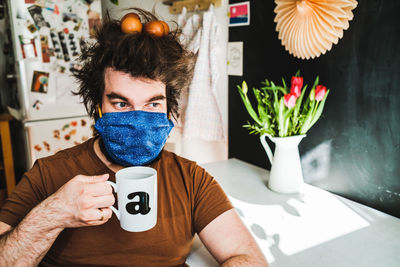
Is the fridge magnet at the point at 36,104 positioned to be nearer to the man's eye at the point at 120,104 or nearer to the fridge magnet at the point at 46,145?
the fridge magnet at the point at 46,145

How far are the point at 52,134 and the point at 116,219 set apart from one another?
5.85 ft

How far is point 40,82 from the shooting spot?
7.50ft

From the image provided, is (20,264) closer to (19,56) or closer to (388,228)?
(388,228)

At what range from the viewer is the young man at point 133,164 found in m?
0.84

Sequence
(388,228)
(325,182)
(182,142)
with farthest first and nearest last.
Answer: (182,142)
(325,182)
(388,228)

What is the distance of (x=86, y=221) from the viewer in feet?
2.25

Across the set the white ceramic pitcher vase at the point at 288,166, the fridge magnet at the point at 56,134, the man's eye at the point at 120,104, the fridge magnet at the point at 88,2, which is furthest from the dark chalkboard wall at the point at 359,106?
the fridge magnet at the point at 56,134

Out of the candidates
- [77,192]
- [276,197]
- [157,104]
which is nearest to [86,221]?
[77,192]

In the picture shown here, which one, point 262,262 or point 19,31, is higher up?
point 19,31

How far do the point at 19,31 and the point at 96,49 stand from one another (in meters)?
1.56

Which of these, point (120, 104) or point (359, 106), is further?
point (359, 106)

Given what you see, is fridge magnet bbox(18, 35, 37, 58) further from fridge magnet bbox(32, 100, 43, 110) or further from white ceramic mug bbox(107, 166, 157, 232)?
white ceramic mug bbox(107, 166, 157, 232)

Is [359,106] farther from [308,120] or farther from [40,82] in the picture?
[40,82]

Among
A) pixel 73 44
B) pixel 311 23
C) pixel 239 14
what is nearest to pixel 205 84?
pixel 239 14
